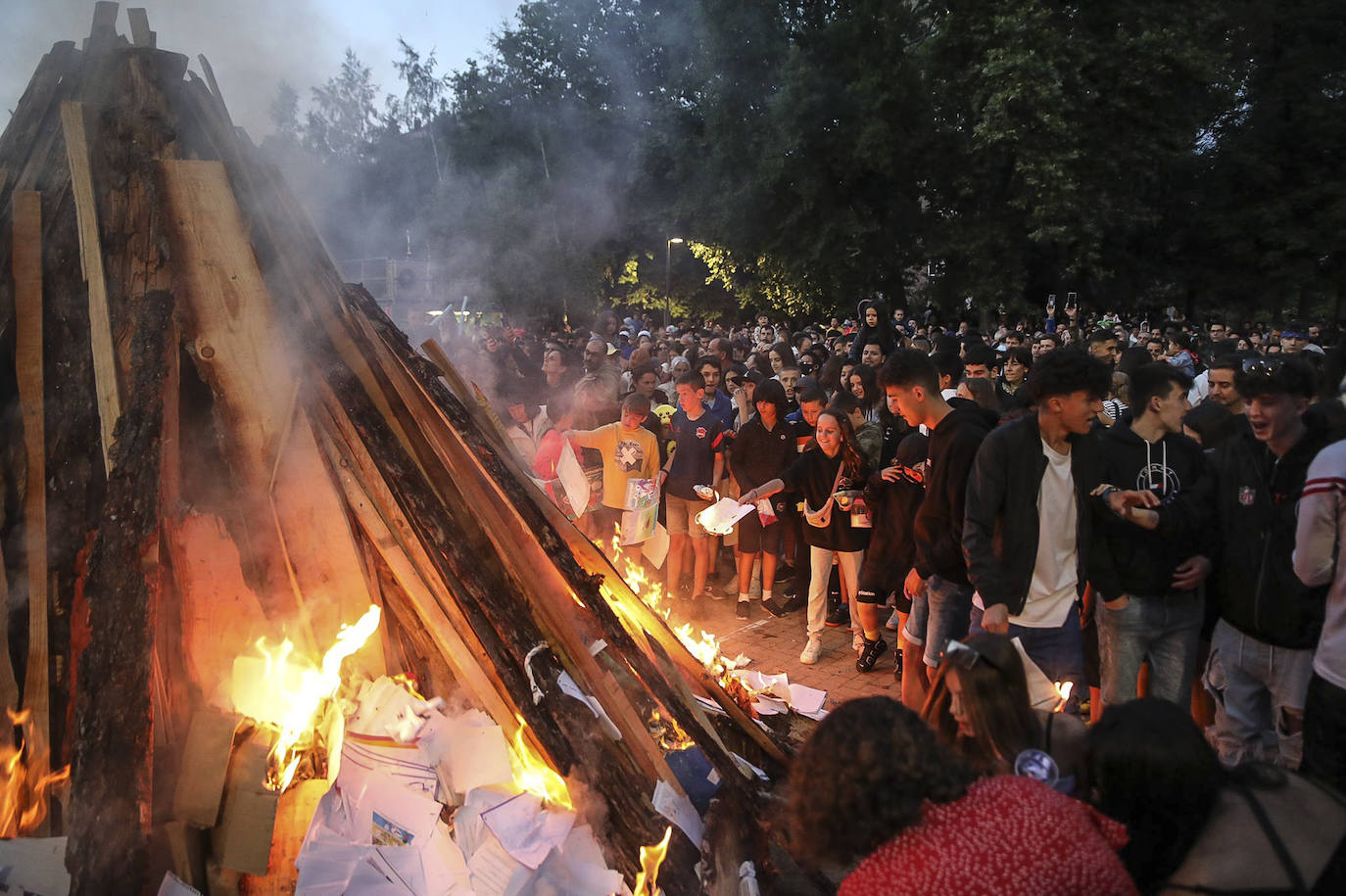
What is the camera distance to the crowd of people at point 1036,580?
1846 millimetres

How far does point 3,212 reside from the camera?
10.7 feet

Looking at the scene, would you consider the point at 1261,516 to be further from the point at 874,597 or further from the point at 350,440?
the point at 350,440

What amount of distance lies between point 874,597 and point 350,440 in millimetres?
3605

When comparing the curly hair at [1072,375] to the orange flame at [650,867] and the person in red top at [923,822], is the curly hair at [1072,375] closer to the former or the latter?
the person in red top at [923,822]

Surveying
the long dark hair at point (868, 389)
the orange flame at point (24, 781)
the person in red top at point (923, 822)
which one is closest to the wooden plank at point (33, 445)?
the orange flame at point (24, 781)

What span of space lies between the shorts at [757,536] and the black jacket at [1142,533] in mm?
3070

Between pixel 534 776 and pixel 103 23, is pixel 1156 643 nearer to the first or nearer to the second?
pixel 534 776

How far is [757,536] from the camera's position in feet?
22.9

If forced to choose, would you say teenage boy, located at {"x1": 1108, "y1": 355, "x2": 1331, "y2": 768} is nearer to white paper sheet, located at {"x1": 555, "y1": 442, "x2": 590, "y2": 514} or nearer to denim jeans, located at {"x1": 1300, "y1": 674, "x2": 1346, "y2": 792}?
denim jeans, located at {"x1": 1300, "y1": 674, "x2": 1346, "y2": 792}

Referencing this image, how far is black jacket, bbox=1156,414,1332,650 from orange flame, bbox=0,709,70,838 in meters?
4.38

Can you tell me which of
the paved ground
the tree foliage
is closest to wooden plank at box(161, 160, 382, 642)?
the paved ground

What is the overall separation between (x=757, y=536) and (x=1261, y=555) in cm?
380

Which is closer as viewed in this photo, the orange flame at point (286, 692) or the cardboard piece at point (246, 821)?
the cardboard piece at point (246, 821)

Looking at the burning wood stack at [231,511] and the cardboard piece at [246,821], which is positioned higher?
the burning wood stack at [231,511]
